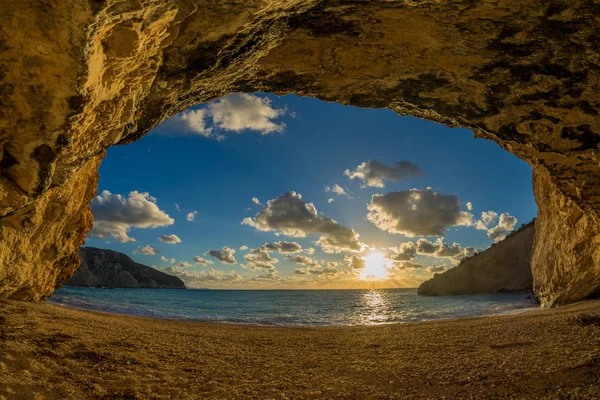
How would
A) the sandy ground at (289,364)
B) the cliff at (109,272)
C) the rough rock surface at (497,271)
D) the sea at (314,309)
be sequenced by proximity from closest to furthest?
the sandy ground at (289,364), the sea at (314,309), the rough rock surface at (497,271), the cliff at (109,272)

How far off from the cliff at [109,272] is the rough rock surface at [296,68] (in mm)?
112593

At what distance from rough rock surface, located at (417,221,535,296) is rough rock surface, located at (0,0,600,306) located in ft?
139

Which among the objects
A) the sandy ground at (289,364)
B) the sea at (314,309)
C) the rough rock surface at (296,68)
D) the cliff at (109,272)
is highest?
the rough rock surface at (296,68)

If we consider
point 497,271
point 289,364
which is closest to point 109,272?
point 497,271

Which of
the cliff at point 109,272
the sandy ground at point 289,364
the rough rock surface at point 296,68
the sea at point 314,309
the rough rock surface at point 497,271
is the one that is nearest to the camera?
the rough rock surface at point 296,68

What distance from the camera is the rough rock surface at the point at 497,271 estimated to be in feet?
144

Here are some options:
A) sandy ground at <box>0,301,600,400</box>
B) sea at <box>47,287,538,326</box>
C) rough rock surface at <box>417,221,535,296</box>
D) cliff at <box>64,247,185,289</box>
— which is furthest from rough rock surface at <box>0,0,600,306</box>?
cliff at <box>64,247,185,289</box>

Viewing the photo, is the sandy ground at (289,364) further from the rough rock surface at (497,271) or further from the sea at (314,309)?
the rough rock surface at (497,271)

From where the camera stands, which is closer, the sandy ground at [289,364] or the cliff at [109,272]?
the sandy ground at [289,364]

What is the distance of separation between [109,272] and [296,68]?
434 ft

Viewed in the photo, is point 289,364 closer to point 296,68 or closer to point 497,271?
point 296,68

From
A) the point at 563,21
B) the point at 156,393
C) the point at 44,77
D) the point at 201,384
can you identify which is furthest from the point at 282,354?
the point at 563,21

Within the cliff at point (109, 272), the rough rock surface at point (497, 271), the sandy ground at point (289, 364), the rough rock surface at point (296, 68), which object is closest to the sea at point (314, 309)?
the rough rock surface at point (497, 271)

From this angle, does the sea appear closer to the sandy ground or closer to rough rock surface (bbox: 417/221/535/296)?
rough rock surface (bbox: 417/221/535/296)
